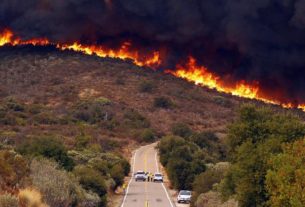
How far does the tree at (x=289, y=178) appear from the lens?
21625mm

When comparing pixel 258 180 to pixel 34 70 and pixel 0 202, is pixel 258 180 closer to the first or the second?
pixel 0 202

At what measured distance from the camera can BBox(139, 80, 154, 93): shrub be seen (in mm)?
108812

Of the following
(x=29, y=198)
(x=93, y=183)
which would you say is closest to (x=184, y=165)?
(x=93, y=183)

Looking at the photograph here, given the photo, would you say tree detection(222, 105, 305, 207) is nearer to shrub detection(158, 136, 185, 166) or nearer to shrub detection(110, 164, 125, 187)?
shrub detection(110, 164, 125, 187)

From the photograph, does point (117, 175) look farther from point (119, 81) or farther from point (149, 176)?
point (119, 81)

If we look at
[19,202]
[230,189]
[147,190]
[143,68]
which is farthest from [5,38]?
[19,202]

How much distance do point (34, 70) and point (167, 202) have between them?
80545 millimetres

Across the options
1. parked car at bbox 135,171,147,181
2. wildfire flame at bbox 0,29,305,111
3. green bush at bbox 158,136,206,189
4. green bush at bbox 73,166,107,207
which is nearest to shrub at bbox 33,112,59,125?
green bush at bbox 158,136,206,189

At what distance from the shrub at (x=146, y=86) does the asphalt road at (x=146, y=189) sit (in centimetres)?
3147

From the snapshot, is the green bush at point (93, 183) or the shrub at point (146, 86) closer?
the green bush at point (93, 183)

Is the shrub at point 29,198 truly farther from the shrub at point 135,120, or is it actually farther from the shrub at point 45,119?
the shrub at point 135,120

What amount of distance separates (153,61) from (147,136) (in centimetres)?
4441

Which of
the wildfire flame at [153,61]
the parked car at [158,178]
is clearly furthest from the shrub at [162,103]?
the parked car at [158,178]

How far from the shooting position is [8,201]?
19234mm
